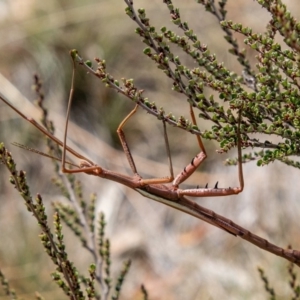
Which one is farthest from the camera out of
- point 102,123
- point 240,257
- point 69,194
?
point 102,123

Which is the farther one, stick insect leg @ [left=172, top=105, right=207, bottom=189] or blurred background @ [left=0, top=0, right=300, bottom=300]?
blurred background @ [left=0, top=0, right=300, bottom=300]

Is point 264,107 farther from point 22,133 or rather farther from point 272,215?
point 22,133

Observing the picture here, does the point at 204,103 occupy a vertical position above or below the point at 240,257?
below

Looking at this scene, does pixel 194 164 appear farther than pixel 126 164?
No

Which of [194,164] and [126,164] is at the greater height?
[126,164]

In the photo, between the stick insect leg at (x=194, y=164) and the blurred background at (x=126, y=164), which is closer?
the stick insect leg at (x=194, y=164)

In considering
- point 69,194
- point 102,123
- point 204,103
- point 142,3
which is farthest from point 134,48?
point 204,103

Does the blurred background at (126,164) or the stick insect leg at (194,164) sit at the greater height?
A: the blurred background at (126,164)

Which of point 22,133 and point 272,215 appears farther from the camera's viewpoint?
point 22,133
